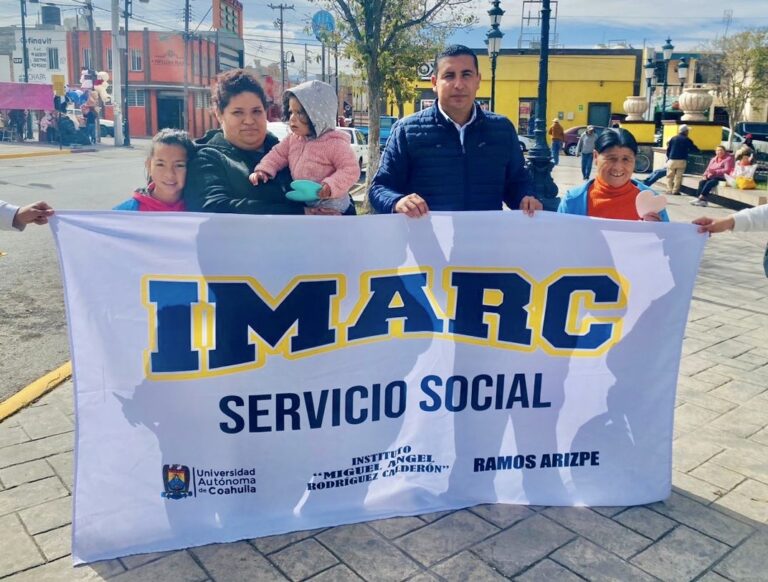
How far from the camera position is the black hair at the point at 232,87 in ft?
10.8

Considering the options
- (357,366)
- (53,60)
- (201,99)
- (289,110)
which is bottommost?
(357,366)

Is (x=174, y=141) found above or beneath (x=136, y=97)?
beneath

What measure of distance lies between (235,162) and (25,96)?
3846cm

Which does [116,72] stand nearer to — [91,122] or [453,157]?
[91,122]

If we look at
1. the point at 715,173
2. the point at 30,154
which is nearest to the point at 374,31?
the point at 715,173

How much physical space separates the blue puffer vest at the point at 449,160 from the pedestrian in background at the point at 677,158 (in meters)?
15.3

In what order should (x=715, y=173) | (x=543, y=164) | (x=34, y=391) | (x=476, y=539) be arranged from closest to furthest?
(x=476, y=539) → (x=34, y=391) → (x=543, y=164) → (x=715, y=173)

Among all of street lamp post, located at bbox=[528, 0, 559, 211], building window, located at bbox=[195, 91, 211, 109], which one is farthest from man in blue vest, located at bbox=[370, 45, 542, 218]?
building window, located at bbox=[195, 91, 211, 109]

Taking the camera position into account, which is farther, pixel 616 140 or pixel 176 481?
→ pixel 616 140

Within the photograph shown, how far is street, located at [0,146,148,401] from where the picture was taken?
5.43 m

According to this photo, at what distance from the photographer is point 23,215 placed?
293 centimetres

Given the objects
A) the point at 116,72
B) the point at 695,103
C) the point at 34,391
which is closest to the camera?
the point at 34,391

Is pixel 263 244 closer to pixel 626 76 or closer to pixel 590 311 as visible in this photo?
pixel 590 311

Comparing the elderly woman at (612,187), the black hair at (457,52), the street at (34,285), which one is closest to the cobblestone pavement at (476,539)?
the street at (34,285)
